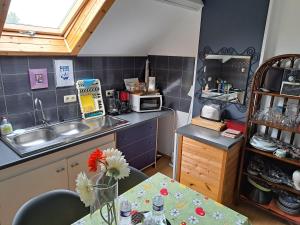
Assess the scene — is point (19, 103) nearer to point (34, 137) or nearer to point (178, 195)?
point (34, 137)

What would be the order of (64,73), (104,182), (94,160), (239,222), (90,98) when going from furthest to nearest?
(90,98), (64,73), (239,222), (104,182), (94,160)

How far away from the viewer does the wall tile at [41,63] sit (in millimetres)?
2002

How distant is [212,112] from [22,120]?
5.93 ft

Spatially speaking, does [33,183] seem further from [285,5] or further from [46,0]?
[285,5]

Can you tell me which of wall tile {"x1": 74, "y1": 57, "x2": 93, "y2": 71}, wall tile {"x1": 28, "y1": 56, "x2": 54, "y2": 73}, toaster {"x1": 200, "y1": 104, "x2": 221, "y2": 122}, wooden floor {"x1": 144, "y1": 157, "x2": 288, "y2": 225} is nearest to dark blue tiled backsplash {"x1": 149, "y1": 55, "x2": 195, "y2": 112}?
toaster {"x1": 200, "y1": 104, "x2": 221, "y2": 122}

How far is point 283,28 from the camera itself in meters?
1.92

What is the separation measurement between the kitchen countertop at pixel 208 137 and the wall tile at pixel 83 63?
1.20 metres

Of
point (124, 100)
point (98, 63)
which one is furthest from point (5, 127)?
point (124, 100)

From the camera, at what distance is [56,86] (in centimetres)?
220

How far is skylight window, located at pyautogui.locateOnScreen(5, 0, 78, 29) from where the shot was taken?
181cm

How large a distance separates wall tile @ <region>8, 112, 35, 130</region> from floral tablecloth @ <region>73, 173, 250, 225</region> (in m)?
1.30

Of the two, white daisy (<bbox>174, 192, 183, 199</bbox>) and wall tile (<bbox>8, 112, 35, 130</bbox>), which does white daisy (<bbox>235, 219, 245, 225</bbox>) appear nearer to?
white daisy (<bbox>174, 192, 183, 199</bbox>)

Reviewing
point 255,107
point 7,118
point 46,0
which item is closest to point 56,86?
point 7,118

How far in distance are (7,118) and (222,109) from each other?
2052 millimetres
